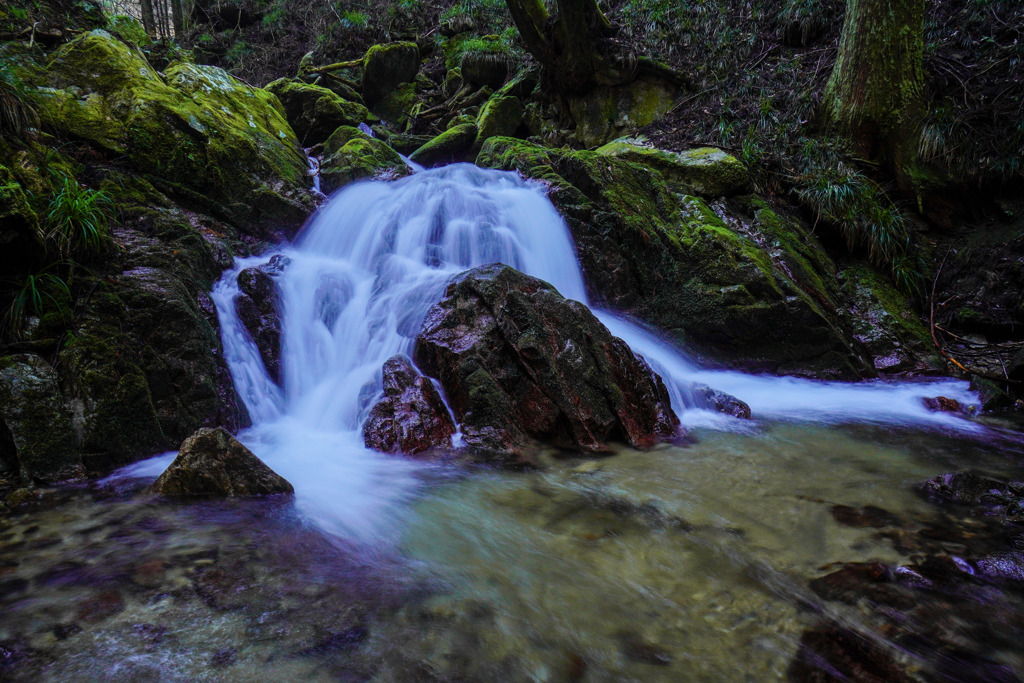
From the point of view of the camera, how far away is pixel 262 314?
505 cm

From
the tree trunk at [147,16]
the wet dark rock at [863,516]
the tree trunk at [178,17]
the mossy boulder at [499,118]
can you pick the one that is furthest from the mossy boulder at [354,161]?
the tree trunk at [178,17]

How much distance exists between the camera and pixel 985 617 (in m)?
2.02

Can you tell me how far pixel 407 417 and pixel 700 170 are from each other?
6.69m

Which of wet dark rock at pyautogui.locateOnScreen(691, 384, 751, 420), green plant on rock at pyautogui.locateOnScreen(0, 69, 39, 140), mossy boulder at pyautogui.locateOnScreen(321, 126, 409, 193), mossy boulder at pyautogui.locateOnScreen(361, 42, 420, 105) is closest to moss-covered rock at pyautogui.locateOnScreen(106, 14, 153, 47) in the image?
mossy boulder at pyautogui.locateOnScreen(321, 126, 409, 193)

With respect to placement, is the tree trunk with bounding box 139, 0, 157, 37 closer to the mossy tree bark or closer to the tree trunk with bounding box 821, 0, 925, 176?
the mossy tree bark

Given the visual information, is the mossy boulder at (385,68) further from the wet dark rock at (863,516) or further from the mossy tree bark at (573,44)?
the wet dark rock at (863,516)

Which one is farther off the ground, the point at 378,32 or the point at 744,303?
the point at 378,32

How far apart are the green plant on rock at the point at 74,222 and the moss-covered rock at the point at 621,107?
964cm

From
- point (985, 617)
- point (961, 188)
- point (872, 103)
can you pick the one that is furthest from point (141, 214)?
point (961, 188)

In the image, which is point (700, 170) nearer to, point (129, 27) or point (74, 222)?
point (74, 222)

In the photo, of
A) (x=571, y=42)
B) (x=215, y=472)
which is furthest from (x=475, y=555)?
(x=571, y=42)

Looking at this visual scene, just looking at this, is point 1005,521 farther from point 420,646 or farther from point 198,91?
point 198,91

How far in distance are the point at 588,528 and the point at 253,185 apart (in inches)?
268

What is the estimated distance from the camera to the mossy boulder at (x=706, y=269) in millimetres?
6234
